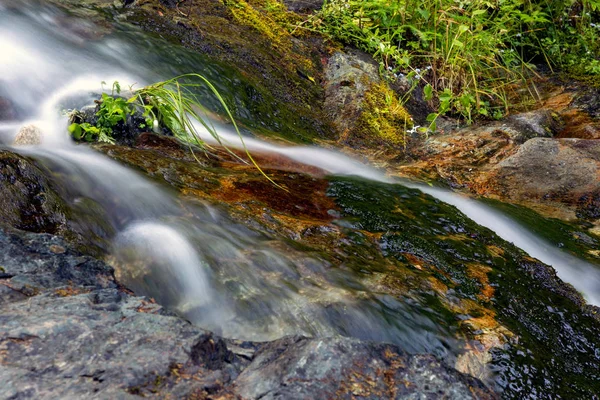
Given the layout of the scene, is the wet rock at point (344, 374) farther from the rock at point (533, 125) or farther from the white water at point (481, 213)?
the rock at point (533, 125)

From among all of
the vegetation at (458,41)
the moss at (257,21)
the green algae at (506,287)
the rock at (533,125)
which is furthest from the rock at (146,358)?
the moss at (257,21)

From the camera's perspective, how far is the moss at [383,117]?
18.2 ft

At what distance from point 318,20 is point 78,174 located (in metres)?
4.77

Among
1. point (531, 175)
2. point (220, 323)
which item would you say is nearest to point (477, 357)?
point (220, 323)

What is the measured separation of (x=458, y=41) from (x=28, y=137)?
4.62 meters

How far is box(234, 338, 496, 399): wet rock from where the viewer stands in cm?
133

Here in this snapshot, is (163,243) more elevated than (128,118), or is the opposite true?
(128,118)

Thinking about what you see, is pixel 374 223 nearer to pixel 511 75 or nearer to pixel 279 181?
pixel 279 181

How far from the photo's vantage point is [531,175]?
503 cm

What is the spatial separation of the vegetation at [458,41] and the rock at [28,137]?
370cm

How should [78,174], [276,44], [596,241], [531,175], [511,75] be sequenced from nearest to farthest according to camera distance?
[78,174], [596,241], [531,175], [276,44], [511,75]

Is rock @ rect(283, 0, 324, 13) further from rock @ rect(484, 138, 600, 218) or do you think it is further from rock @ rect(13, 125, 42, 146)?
rock @ rect(13, 125, 42, 146)

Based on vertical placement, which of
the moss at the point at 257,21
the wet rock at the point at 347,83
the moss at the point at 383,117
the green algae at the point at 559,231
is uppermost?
the moss at the point at 257,21

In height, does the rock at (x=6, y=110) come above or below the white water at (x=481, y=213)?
above
